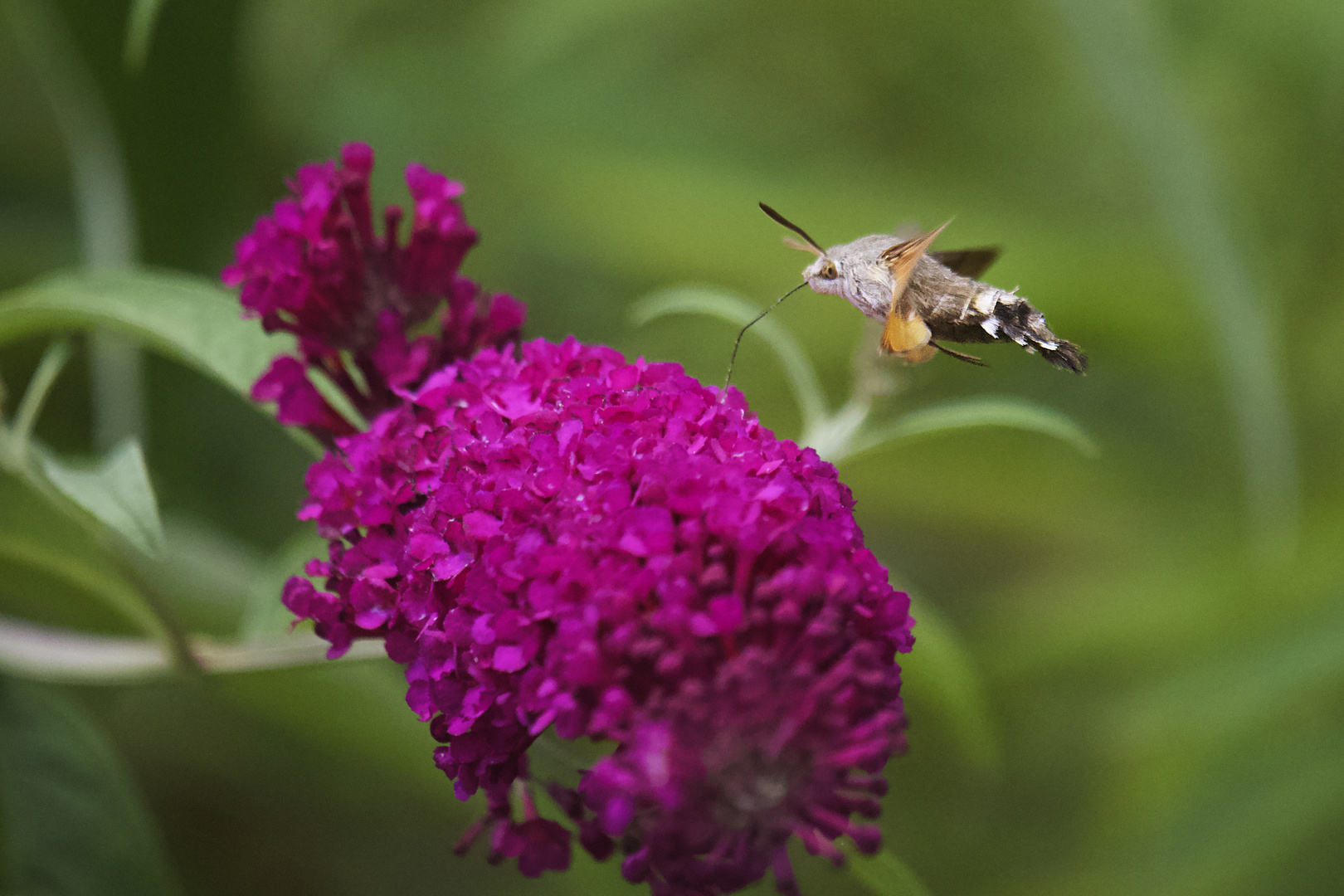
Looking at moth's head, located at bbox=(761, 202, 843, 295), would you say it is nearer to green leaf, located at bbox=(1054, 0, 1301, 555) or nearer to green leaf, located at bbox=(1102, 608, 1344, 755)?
green leaf, located at bbox=(1054, 0, 1301, 555)

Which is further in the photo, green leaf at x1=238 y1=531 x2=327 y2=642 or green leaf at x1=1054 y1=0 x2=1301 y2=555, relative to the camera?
green leaf at x1=1054 y1=0 x2=1301 y2=555

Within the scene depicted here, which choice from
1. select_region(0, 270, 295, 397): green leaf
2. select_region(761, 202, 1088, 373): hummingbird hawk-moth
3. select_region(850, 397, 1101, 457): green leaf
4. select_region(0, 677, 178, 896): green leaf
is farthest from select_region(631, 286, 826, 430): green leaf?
select_region(0, 677, 178, 896): green leaf

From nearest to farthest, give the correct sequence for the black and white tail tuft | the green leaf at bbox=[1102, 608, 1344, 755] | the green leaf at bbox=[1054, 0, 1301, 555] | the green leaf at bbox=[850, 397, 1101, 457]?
the black and white tail tuft, the green leaf at bbox=[850, 397, 1101, 457], the green leaf at bbox=[1054, 0, 1301, 555], the green leaf at bbox=[1102, 608, 1344, 755]

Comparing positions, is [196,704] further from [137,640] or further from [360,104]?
[360,104]

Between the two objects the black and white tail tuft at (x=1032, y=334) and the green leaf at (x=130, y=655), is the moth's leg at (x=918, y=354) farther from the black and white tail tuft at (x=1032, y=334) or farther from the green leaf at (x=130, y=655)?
the green leaf at (x=130, y=655)

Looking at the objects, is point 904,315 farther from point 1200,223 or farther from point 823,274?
point 1200,223

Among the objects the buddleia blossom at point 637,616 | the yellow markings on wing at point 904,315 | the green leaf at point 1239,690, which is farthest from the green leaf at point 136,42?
the green leaf at point 1239,690
